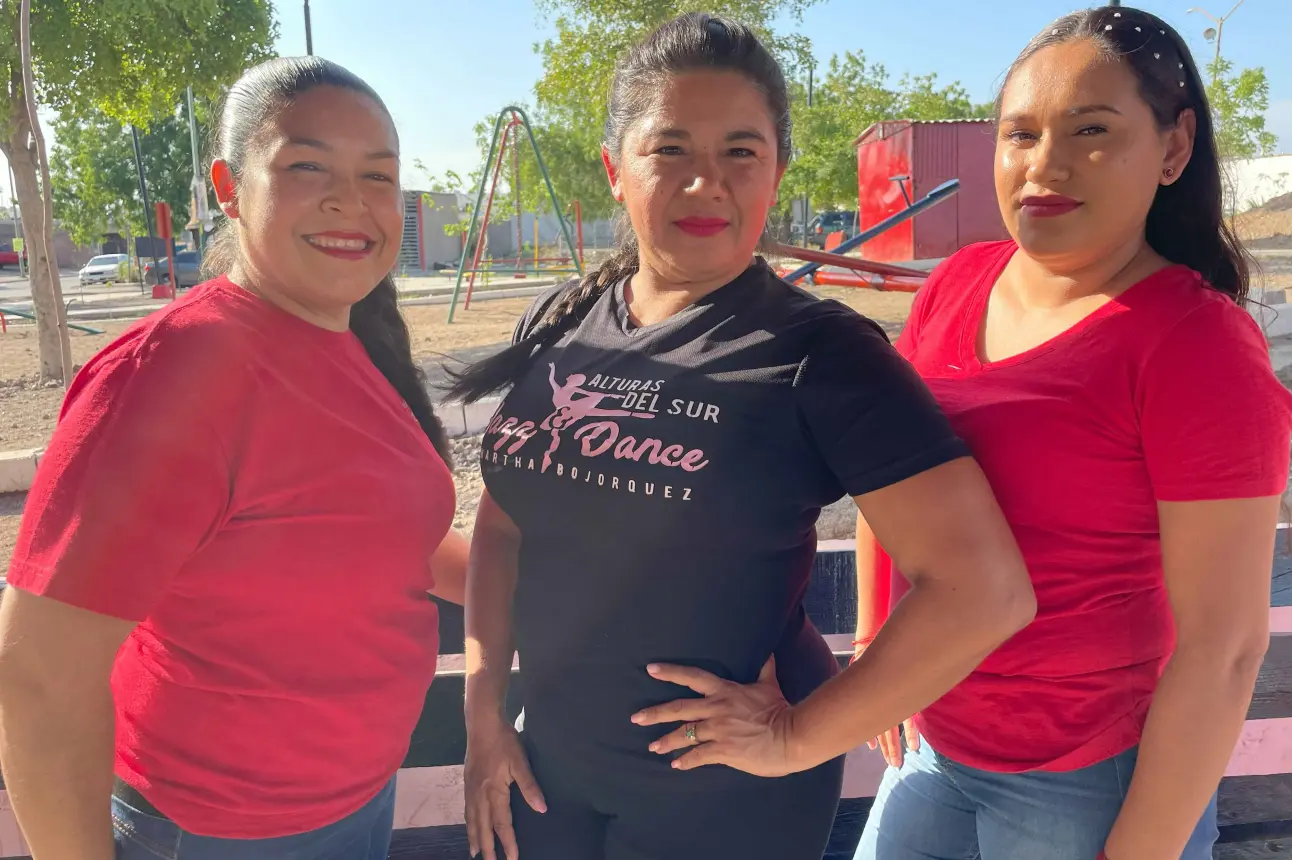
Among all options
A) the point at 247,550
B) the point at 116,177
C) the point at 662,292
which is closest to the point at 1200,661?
the point at 662,292

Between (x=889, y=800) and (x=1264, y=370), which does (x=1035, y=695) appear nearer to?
(x=889, y=800)

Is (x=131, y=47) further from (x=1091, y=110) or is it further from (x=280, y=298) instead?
(x=1091, y=110)

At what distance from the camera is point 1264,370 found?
1.09m

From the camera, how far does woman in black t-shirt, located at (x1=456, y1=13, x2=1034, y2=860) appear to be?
111 centimetres

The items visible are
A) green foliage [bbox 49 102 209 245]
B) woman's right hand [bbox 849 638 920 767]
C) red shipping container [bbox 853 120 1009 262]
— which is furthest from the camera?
green foliage [bbox 49 102 209 245]

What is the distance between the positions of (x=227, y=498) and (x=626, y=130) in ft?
2.47

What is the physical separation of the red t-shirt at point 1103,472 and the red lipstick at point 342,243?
34.2 inches

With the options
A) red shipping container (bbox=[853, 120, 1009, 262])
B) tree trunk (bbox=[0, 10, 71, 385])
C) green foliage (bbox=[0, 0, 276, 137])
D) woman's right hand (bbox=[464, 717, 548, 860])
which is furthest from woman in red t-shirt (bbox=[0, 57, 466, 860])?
red shipping container (bbox=[853, 120, 1009, 262])

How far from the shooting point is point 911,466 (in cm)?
108

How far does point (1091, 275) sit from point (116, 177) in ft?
131

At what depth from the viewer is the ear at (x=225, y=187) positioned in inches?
54.3

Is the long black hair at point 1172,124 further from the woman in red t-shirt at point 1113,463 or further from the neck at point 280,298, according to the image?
the neck at point 280,298

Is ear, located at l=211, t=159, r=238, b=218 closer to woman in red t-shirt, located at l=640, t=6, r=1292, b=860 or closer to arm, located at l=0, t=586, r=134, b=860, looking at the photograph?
arm, located at l=0, t=586, r=134, b=860

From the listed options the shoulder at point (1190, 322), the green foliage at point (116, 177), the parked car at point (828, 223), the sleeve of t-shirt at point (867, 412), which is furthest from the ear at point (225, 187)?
the green foliage at point (116, 177)
